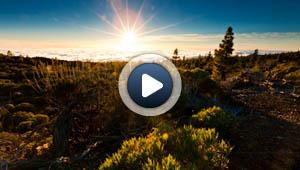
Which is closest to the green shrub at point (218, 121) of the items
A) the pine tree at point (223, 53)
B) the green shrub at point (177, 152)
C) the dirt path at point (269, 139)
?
the dirt path at point (269, 139)

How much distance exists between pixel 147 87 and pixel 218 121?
1837 mm

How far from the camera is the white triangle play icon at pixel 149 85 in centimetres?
505

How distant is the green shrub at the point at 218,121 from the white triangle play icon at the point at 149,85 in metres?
1.35

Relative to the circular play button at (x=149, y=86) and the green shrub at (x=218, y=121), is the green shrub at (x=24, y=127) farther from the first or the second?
the green shrub at (x=218, y=121)

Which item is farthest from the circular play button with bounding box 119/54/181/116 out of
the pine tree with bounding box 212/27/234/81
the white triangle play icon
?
the pine tree with bounding box 212/27/234/81

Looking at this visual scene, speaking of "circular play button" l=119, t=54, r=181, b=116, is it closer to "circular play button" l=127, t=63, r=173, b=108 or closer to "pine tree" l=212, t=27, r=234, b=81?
"circular play button" l=127, t=63, r=173, b=108

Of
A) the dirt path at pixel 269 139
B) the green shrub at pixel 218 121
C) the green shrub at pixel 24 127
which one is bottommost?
the green shrub at pixel 24 127

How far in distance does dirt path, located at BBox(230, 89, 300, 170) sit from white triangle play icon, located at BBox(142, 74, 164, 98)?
180 cm

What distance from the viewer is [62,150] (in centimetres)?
599

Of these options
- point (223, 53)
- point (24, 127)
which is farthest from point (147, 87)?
point (223, 53)

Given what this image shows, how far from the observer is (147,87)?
5.05 meters

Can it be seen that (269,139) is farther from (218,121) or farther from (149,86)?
(149,86)

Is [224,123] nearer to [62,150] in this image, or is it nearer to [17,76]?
[62,150]

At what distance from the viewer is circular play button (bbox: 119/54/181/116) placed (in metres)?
5.23
